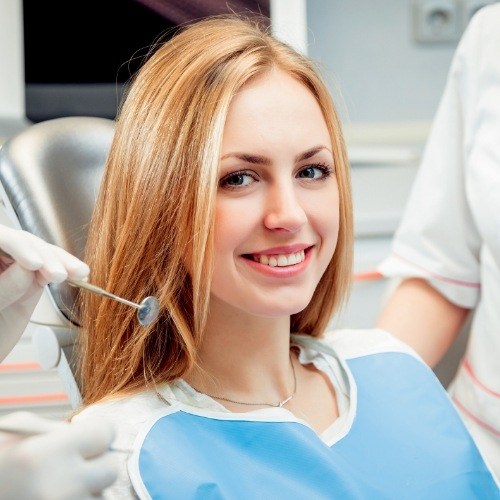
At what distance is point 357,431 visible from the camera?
1.12 m

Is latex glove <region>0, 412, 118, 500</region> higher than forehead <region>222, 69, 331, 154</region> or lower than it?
lower

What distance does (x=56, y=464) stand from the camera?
65cm

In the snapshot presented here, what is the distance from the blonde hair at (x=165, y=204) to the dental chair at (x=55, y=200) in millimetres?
90

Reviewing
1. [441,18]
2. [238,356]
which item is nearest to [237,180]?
[238,356]

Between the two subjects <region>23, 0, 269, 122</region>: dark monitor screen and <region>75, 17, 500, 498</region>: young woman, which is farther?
<region>23, 0, 269, 122</region>: dark monitor screen

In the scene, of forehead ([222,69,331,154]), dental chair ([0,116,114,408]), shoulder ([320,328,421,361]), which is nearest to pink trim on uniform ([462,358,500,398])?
shoulder ([320,328,421,361])

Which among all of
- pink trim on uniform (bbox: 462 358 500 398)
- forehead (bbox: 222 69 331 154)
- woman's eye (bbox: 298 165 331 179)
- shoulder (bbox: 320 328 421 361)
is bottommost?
pink trim on uniform (bbox: 462 358 500 398)

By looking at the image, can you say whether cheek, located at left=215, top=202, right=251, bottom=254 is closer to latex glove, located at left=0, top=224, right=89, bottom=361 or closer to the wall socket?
latex glove, located at left=0, top=224, right=89, bottom=361

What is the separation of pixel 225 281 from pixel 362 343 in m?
0.37

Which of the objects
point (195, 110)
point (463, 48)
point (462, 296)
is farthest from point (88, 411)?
point (463, 48)

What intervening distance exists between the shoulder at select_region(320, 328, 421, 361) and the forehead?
344 millimetres

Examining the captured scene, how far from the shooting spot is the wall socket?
81.4 inches

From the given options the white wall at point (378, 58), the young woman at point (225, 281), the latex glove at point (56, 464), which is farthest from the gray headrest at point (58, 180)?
the white wall at point (378, 58)

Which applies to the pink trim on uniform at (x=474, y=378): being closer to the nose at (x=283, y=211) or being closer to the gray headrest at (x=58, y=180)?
the nose at (x=283, y=211)
